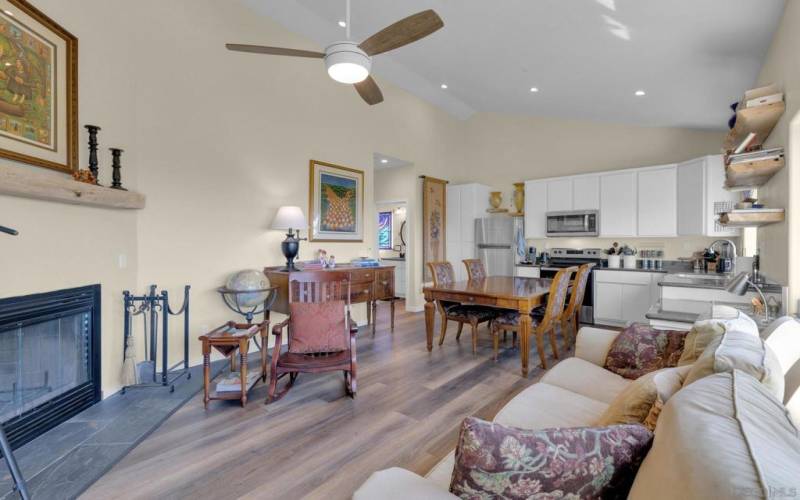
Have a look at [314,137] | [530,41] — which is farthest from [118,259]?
[530,41]

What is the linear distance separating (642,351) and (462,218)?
4712 mm

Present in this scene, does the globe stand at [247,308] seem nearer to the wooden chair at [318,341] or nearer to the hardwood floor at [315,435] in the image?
the wooden chair at [318,341]

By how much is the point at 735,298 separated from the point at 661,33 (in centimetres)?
221

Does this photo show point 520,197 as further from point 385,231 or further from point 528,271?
point 385,231

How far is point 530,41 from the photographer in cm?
383

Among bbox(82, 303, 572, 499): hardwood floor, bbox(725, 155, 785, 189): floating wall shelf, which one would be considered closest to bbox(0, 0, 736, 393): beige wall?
bbox(82, 303, 572, 499): hardwood floor

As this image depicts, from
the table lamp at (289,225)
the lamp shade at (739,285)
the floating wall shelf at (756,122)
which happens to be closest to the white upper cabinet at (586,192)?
the floating wall shelf at (756,122)

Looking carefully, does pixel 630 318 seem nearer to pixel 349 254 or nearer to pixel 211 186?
pixel 349 254

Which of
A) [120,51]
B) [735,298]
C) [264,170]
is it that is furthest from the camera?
[264,170]

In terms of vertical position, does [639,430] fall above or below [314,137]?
below

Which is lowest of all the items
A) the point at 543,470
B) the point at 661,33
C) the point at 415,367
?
the point at 415,367

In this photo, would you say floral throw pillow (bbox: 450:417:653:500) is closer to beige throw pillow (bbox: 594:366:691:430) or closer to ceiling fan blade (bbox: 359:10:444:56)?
beige throw pillow (bbox: 594:366:691:430)

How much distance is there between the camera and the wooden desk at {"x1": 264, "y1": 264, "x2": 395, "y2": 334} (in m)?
3.89

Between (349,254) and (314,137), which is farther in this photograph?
(349,254)
